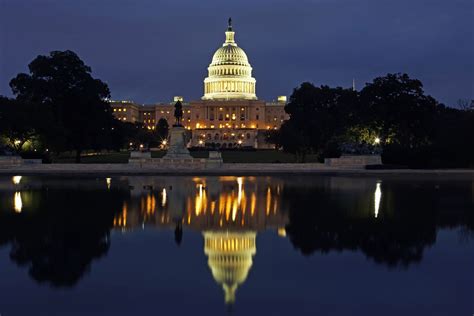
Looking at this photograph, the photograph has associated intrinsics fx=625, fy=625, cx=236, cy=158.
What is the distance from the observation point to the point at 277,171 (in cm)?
4341

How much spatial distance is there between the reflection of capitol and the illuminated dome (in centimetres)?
13179

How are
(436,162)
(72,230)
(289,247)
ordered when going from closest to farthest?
(289,247)
(72,230)
(436,162)

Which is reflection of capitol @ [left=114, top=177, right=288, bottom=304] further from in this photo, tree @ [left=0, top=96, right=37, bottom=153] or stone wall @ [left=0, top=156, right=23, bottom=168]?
tree @ [left=0, top=96, right=37, bottom=153]

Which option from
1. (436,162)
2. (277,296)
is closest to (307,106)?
(436,162)

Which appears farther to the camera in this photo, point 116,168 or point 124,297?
point 116,168

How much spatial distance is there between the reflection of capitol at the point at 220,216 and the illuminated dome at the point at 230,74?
132m

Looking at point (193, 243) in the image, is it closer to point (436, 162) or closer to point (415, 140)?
point (436, 162)

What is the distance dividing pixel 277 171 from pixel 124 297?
1335 inches

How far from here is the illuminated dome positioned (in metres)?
160

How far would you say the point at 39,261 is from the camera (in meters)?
12.2

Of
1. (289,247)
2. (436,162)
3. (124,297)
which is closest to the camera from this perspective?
(124,297)

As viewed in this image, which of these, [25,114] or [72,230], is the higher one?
[25,114]

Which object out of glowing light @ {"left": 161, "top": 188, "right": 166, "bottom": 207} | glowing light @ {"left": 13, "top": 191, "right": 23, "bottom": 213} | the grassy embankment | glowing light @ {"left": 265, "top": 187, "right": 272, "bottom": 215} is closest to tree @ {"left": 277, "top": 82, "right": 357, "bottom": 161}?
the grassy embankment

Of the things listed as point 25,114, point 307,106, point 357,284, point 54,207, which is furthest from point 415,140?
point 357,284
